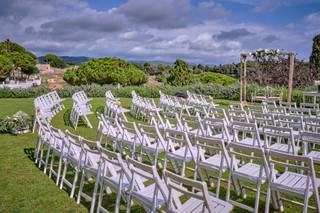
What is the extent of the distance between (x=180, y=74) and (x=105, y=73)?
884 cm

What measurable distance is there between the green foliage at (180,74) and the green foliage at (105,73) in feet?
14.8

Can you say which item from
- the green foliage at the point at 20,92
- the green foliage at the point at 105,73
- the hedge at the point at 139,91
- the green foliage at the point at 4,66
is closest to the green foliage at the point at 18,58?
the green foliage at the point at 4,66

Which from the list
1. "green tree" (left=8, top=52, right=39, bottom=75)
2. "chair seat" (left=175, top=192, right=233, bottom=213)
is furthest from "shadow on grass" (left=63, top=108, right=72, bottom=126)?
"green tree" (left=8, top=52, right=39, bottom=75)

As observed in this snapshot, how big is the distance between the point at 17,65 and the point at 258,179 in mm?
57215

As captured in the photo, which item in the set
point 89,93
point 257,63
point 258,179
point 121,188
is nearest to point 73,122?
point 121,188

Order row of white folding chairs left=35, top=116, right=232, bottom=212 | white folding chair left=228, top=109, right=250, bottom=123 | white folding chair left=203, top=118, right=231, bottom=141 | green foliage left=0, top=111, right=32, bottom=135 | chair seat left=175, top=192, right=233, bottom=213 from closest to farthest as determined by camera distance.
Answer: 1. row of white folding chairs left=35, top=116, right=232, bottom=212
2. chair seat left=175, top=192, right=233, bottom=213
3. white folding chair left=203, top=118, right=231, bottom=141
4. white folding chair left=228, top=109, right=250, bottom=123
5. green foliage left=0, top=111, right=32, bottom=135

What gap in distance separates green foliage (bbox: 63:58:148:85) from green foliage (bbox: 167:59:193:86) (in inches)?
178

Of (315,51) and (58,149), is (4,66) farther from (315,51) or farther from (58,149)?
(58,149)

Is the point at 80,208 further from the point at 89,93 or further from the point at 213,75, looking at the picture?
the point at 213,75

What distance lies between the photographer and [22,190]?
4.62m

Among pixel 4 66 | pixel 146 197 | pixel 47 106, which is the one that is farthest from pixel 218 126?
pixel 4 66

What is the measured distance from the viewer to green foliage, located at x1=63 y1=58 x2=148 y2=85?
3434 centimetres

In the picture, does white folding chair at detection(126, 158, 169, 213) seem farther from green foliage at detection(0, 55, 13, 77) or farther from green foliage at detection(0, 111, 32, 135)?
green foliage at detection(0, 55, 13, 77)

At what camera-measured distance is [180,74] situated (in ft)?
117
